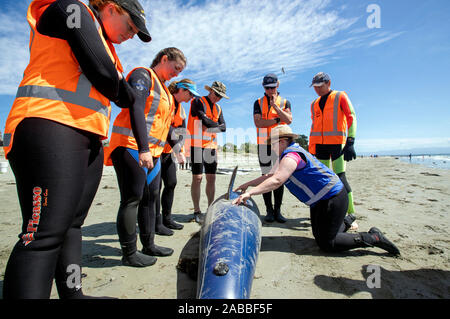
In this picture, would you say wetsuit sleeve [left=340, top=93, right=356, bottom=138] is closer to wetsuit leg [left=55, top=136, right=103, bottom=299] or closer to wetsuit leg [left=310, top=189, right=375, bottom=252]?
wetsuit leg [left=310, top=189, right=375, bottom=252]

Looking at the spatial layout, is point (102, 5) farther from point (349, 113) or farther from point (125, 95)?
point (349, 113)

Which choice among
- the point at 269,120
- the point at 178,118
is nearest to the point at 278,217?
the point at 269,120

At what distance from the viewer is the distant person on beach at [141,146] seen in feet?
6.86

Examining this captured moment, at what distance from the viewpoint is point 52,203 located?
1.17 metres

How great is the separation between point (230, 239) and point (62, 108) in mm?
1751

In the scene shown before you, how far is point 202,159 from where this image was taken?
438 centimetres

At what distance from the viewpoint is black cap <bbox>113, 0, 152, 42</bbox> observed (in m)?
1.52

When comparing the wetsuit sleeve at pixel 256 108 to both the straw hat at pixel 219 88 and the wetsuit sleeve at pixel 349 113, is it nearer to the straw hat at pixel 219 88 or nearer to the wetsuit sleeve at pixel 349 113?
the straw hat at pixel 219 88

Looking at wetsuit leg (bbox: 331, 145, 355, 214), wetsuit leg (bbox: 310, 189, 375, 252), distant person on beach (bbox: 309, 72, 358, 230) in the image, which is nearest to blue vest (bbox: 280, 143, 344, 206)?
wetsuit leg (bbox: 310, 189, 375, 252)

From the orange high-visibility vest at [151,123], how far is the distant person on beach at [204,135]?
169 cm

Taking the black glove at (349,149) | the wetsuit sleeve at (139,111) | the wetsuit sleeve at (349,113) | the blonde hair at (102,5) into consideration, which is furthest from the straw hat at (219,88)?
the blonde hair at (102,5)

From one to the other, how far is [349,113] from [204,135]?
2.69 meters
